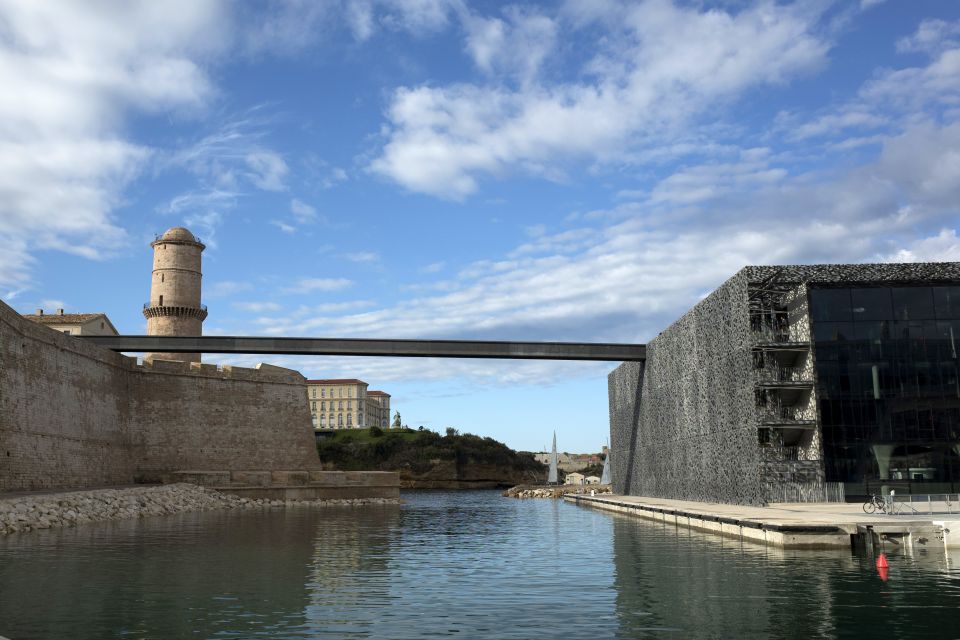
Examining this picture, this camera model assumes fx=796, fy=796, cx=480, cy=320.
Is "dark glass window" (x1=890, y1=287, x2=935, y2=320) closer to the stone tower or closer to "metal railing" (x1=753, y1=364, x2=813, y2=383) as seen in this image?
"metal railing" (x1=753, y1=364, x2=813, y2=383)

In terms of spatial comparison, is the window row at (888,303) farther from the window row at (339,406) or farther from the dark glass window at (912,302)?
the window row at (339,406)

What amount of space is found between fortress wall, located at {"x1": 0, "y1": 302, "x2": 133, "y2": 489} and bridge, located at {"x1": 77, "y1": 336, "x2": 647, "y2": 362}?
9.43 feet

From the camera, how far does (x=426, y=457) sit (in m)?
103

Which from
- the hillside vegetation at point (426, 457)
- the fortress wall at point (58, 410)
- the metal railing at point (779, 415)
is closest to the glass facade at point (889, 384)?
the metal railing at point (779, 415)

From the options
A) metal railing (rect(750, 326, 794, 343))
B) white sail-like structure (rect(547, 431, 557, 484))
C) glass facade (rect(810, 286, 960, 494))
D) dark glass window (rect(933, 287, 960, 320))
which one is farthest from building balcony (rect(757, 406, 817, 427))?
white sail-like structure (rect(547, 431, 557, 484))

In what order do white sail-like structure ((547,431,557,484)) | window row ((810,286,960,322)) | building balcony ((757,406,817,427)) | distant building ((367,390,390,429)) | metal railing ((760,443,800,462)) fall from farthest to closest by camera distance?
distant building ((367,390,390,429)) → white sail-like structure ((547,431,557,484)) → window row ((810,286,960,322)) → building balcony ((757,406,817,427)) → metal railing ((760,443,800,462))

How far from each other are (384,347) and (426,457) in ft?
192

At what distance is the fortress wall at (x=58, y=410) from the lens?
32.0 meters

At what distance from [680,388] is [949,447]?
40.7ft

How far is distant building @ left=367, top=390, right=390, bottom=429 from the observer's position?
492 feet

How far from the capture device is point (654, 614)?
12203 millimetres

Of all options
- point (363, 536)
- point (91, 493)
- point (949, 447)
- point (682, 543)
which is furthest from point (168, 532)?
point (949, 447)

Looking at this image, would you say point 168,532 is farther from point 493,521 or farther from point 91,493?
point 493,521

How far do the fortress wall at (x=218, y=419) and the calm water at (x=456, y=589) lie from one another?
24.7m
